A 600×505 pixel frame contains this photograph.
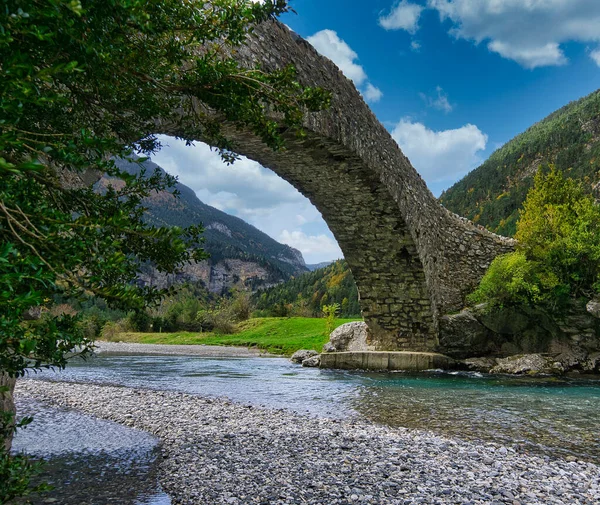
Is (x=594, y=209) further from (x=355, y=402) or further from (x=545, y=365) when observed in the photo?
(x=355, y=402)

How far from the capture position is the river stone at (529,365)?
15.1 meters

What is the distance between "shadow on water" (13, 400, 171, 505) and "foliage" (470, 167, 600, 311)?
513 inches

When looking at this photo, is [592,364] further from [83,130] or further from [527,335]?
[83,130]

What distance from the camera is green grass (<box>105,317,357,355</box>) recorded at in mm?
28022

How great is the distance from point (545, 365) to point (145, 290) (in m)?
16.0

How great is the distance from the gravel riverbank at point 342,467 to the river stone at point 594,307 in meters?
11.2

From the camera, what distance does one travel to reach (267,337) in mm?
33594

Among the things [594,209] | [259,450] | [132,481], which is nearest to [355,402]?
[259,450]

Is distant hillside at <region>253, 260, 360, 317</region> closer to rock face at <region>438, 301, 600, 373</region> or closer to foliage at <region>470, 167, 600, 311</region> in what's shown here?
rock face at <region>438, 301, 600, 373</region>

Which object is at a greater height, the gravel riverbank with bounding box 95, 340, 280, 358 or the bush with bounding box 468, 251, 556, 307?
the bush with bounding box 468, 251, 556, 307

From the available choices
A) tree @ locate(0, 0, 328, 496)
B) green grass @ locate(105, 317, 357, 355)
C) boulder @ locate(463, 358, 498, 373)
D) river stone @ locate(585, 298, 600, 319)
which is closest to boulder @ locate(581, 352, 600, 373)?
river stone @ locate(585, 298, 600, 319)

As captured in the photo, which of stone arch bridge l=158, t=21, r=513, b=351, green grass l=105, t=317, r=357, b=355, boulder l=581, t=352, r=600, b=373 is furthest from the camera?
green grass l=105, t=317, r=357, b=355

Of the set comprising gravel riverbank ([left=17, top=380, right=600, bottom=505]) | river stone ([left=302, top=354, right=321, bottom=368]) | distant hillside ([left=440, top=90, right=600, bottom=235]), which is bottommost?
river stone ([left=302, top=354, right=321, bottom=368])

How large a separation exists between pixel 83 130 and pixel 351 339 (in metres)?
17.4
